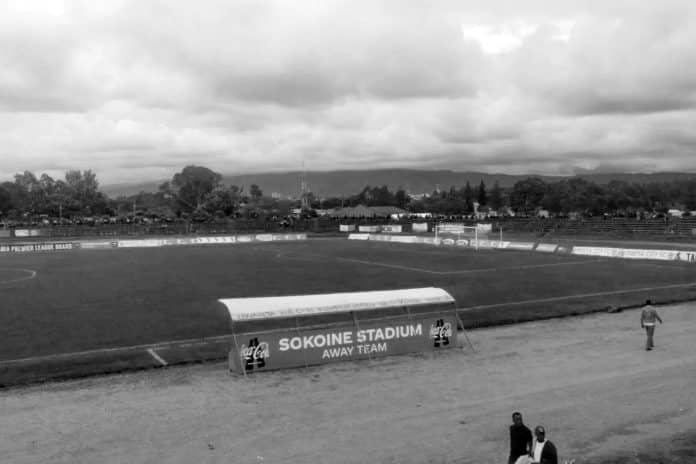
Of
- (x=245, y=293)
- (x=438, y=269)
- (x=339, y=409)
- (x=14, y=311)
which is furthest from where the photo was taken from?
(x=438, y=269)

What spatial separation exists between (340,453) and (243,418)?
10.3 ft

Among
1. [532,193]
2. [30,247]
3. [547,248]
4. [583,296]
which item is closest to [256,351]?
[583,296]

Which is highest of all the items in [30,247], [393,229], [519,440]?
[519,440]

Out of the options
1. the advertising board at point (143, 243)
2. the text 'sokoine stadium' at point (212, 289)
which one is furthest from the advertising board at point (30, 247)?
the text 'sokoine stadium' at point (212, 289)

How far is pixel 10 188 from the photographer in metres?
183

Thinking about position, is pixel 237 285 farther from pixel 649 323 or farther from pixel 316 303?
pixel 649 323

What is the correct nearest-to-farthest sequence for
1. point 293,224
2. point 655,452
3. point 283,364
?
point 655,452 → point 283,364 → point 293,224

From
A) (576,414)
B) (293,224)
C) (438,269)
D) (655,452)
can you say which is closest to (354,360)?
(576,414)

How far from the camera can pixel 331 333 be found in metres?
20.4

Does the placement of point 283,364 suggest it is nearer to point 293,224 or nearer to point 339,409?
point 339,409

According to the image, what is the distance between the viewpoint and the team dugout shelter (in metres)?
19.3

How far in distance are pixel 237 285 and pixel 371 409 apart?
89.3 ft

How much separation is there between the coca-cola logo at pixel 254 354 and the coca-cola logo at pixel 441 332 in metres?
5.90

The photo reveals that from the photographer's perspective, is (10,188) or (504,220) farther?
(10,188)
